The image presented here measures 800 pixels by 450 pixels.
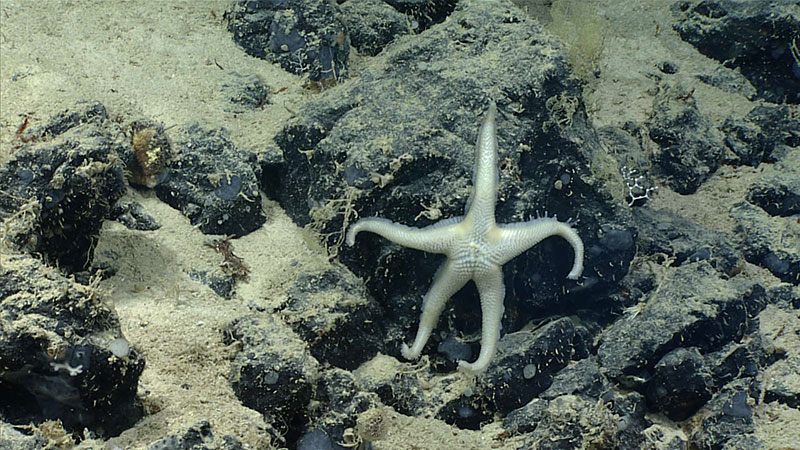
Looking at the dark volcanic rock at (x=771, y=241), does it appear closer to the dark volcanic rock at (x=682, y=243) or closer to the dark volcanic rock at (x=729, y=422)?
the dark volcanic rock at (x=682, y=243)

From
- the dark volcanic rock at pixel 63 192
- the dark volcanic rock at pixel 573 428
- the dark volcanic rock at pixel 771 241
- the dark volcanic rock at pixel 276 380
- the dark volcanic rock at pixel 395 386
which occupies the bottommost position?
the dark volcanic rock at pixel 395 386

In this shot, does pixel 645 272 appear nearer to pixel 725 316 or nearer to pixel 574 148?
pixel 725 316

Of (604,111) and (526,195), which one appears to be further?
(604,111)

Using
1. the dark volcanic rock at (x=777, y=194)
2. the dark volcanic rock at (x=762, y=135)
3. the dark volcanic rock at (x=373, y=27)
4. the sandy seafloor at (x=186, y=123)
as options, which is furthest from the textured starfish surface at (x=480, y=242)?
the dark volcanic rock at (x=762, y=135)

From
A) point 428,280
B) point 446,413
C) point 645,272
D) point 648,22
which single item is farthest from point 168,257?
point 648,22

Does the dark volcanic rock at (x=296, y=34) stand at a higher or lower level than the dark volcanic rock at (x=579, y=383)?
higher

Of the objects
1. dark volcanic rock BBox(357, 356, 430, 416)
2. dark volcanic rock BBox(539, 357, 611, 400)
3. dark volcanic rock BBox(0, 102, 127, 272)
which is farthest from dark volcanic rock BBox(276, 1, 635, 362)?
dark volcanic rock BBox(0, 102, 127, 272)
